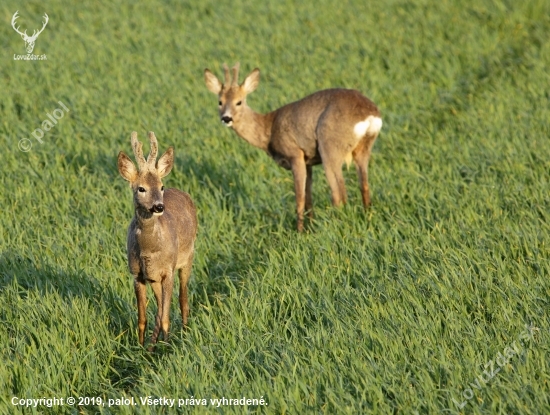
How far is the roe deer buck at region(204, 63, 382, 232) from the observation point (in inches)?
368

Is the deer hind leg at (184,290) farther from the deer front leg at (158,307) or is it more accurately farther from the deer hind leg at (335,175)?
the deer hind leg at (335,175)

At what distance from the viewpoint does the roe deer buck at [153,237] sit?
20.4ft

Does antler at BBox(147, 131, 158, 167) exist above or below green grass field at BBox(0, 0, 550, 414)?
above

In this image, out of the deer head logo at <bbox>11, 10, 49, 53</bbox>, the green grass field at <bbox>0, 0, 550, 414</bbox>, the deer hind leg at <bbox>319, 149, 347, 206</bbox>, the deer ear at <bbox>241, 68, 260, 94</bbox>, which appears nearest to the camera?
the green grass field at <bbox>0, 0, 550, 414</bbox>

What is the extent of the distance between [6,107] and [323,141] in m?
5.57

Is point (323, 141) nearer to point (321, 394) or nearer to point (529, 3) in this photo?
point (321, 394)

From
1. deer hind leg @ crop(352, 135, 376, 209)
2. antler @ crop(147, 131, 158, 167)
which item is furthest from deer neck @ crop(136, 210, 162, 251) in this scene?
deer hind leg @ crop(352, 135, 376, 209)

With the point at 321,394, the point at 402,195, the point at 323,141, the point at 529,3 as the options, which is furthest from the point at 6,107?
the point at 529,3

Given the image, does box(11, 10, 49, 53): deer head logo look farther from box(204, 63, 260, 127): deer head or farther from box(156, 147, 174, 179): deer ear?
box(156, 147, 174, 179): deer ear

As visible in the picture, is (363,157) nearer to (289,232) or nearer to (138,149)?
(289,232)

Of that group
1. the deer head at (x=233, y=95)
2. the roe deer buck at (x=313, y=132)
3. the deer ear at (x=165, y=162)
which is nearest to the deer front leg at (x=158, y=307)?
the deer ear at (x=165, y=162)

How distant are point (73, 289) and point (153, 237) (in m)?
1.21

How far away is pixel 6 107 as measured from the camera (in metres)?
12.7

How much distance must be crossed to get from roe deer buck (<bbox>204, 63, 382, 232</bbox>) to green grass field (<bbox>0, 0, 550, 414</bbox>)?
379 millimetres
